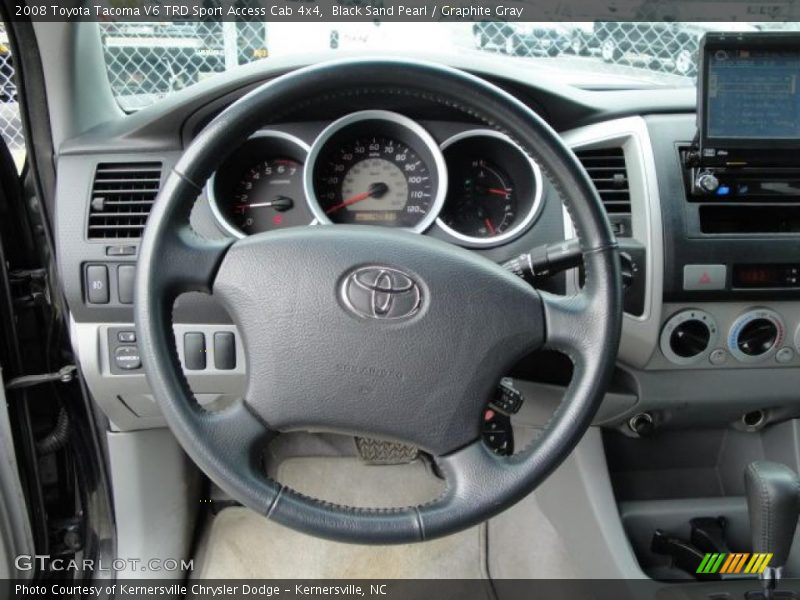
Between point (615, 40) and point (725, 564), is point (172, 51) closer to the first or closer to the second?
point (615, 40)

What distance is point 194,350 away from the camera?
4.75 feet

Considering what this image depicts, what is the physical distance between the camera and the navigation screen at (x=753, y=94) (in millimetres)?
1390

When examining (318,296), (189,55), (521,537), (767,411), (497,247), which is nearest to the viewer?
(318,296)

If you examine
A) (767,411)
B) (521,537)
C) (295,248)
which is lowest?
(521,537)

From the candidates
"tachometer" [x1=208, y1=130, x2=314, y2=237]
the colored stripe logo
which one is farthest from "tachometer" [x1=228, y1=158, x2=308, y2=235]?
the colored stripe logo

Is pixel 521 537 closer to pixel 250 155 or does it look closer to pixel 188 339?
pixel 188 339

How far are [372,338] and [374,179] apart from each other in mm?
568

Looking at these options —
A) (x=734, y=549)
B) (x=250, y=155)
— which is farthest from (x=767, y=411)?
(x=250, y=155)

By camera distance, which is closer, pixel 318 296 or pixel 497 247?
pixel 318 296

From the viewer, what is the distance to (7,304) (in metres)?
1.49

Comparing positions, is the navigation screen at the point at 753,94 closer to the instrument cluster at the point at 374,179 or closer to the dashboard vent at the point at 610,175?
the dashboard vent at the point at 610,175

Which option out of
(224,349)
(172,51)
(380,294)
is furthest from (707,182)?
(172,51)

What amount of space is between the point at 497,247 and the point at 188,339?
646 mm

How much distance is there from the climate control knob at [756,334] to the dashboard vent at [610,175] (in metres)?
0.35
